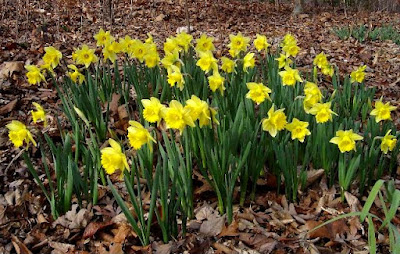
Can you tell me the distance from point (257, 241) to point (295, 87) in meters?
1.39

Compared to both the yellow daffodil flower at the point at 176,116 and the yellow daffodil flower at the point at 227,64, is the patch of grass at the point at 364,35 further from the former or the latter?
the yellow daffodil flower at the point at 176,116

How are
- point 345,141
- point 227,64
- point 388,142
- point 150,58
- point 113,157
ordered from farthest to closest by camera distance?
1. point 150,58
2. point 227,64
3. point 388,142
4. point 345,141
5. point 113,157

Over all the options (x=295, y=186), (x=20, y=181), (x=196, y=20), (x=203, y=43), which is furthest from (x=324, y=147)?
(x=196, y=20)

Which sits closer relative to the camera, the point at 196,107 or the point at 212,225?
the point at 196,107

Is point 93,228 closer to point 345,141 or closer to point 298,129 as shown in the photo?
point 298,129

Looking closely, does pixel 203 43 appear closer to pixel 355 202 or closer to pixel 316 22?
pixel 355 202

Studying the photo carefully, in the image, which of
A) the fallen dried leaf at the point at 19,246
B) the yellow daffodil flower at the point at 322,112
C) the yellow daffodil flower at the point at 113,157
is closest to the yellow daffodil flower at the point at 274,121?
the yellow daffodil flower at the point at 322,112

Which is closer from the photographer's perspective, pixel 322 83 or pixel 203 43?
pixel 203 43

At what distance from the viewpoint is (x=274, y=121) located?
6.64 feet

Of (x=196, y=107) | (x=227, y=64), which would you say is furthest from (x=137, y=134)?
(x=227, y=64)

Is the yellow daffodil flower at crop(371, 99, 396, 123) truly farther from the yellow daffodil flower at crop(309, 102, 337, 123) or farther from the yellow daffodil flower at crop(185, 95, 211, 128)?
the yellow daffodil flower at crop(185, 95, 211, 128)

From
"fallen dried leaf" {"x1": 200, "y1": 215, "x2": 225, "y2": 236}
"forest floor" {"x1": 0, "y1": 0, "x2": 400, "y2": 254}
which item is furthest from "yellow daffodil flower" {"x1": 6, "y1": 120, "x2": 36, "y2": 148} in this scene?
"fallen dried leaf" {"x1": 200, "y1": 215, "x2": 225, "y2": 236}

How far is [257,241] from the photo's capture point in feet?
6.14

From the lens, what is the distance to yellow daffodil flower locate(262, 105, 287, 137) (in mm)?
2022
